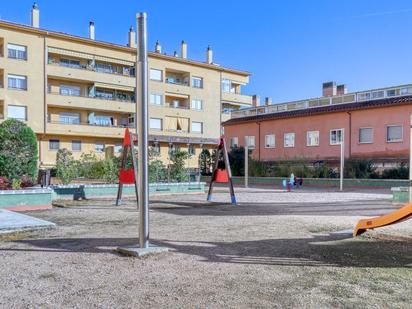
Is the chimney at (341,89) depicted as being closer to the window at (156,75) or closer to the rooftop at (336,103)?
the rooftop at (336,103)

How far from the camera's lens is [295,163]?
110 ft

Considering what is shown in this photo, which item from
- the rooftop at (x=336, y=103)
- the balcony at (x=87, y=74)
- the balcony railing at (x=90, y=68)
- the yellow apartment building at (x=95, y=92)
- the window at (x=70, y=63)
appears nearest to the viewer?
the rooftop at (x=336, y=103)

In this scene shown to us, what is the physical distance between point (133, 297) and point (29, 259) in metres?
2.50

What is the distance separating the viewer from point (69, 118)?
44.9 meters

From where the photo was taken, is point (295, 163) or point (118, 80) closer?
point (295, 163)

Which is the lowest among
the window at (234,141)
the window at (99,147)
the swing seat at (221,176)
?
the swing seat at (221,176)

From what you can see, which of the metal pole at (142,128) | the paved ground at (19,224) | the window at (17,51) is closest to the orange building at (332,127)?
the window at (17,51)

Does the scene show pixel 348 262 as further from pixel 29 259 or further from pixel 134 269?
pixel 29 259

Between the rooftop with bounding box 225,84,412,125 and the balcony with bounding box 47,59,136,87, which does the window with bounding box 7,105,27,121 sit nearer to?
the balcony with bounding box 47,59,136,87

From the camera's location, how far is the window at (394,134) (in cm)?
3091

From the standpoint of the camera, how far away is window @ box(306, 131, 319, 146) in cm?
3638

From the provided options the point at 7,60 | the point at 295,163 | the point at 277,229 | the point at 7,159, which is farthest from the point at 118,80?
the point at 277,229

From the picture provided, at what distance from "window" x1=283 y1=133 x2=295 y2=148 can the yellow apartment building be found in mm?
10307

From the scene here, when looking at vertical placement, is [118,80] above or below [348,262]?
above
